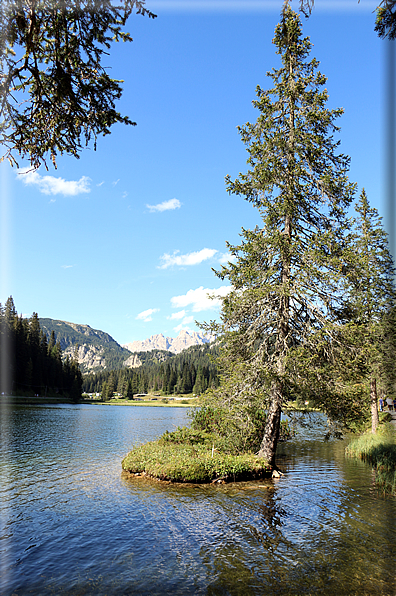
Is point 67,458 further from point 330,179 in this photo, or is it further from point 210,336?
point 330,179

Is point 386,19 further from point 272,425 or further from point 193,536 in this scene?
point 272,425

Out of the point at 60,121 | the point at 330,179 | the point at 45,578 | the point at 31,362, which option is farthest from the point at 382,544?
the point at 31,362

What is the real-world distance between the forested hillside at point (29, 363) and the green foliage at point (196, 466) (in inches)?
3101

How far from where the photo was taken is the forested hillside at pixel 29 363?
3549 inches

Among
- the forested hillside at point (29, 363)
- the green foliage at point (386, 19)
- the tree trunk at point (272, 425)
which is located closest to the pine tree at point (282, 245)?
the tree trunk at point (272, 425)

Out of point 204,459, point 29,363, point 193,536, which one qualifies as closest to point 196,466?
point 204,459

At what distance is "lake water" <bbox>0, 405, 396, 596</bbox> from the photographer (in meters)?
7.92

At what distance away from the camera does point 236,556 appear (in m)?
9.20

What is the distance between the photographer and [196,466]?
55.9 ft

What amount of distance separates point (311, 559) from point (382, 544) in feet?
7.92

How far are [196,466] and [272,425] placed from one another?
4389 millimetres

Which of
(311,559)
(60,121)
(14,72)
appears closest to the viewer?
(14,72)

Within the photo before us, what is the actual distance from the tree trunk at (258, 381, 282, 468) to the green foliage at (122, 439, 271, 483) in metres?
0.63

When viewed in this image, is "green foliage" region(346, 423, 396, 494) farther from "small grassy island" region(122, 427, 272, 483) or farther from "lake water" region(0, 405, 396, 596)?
"small grassy island" region(122, 427, 272, 483)
